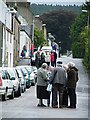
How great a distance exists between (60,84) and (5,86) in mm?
4330

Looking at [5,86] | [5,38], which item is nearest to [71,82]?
[5,86]

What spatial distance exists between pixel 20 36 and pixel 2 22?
23.1 metres

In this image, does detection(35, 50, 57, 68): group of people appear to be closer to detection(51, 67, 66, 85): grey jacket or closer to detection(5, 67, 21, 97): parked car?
detection(5, 67, 21, 97): parked car

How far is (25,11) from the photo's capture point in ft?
357

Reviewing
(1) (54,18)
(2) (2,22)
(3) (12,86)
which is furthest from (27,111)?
(1) (54,18)

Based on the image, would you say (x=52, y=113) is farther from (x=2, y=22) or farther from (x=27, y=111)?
(x=2, y=22)

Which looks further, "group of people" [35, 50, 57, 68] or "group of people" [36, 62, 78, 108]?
"group of people" [35, 50, 57, 68]

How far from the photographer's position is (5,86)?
1059 inches

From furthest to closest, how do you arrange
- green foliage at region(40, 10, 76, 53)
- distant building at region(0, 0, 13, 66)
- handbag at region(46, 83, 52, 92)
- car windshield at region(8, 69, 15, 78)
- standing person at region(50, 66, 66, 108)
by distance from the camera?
green foliage at region(40, 10, 76, 53) → distant building at region(0, 0, 13, 66) → car windshield at region(8, 69, 15, 78) → handbag at region(46, 83, 52, 92) → standing person at region(50, 66, 66, 108)

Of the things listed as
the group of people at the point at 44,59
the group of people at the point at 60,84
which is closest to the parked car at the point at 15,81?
the group of people at the point at 60,84

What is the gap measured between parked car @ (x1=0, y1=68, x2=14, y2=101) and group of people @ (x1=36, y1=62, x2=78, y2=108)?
9.79 ft

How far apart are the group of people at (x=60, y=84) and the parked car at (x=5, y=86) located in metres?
2.98

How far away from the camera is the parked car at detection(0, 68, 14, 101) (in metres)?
26.6

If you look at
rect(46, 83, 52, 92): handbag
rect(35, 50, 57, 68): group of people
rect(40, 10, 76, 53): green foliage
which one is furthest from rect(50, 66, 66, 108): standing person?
rect(40, 10, 76, 53): green foliage
